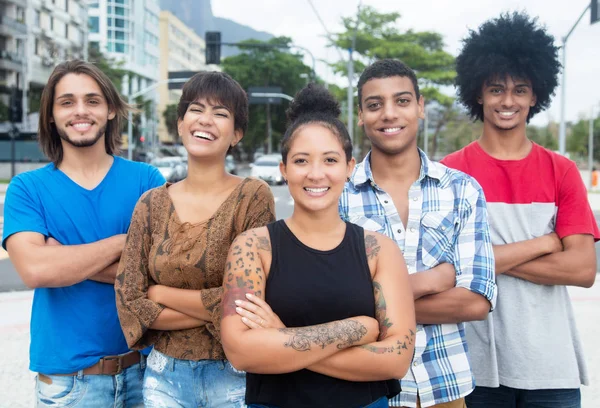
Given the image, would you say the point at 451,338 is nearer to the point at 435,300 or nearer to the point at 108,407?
the point at 435,300

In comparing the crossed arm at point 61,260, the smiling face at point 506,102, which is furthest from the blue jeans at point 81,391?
the smiling face at point 506,102

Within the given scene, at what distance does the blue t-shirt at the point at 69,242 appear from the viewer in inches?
111

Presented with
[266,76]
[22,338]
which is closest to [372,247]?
[22,338]

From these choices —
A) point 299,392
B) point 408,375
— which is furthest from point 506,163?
point 299,392

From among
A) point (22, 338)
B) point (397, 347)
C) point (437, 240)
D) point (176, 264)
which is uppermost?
point (437, 240)

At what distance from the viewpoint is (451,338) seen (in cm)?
273

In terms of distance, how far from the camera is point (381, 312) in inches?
92.4

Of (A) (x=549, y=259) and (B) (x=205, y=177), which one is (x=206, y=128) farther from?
(A) (x=549, y=259)

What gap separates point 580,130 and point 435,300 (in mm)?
66399

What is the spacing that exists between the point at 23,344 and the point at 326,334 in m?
5.09

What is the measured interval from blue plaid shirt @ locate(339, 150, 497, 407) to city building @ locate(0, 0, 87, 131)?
42835 mm

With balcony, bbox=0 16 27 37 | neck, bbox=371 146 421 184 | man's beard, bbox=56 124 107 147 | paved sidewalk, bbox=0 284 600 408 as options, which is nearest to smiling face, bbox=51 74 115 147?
man's beard, bbox=56 124 107 147

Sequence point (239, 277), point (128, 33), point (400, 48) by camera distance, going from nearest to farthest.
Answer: point (239, 277) < point (400, 48) < point (128, 33)

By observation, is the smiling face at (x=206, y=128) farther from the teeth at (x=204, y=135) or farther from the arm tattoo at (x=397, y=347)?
the arm tattoo at (x=397, y=347)
